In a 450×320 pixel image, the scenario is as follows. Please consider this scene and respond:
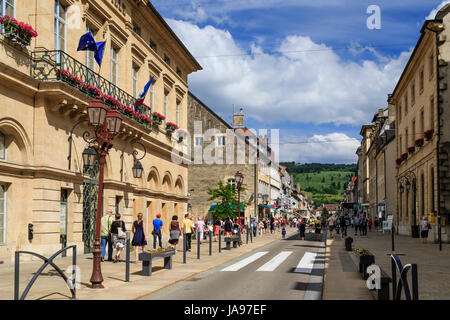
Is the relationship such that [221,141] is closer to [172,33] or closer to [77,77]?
[172,33]

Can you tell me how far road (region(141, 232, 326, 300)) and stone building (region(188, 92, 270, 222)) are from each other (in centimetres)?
4334

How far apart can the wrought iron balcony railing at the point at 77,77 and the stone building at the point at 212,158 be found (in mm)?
34893

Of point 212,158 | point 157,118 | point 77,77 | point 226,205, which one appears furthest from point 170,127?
point 212,158

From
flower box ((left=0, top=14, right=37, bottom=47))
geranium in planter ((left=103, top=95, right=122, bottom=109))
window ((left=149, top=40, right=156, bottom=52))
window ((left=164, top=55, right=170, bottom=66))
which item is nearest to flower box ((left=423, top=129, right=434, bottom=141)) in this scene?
window ((left=164, top=55, right=170, bottom=66))

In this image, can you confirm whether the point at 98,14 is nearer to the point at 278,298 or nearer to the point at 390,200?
the point at 278,298

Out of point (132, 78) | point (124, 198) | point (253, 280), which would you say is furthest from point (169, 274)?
point (132, 78)

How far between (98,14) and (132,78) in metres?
5.00

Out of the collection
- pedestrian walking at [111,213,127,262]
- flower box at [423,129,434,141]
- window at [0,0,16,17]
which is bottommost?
pedestrian walking at [111,213,127,262]

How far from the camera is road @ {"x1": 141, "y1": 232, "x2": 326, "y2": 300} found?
10484mm

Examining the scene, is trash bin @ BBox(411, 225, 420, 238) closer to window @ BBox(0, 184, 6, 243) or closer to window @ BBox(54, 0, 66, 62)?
window @ BBox(54, 0, 66, 62)

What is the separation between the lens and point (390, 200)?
54906mm

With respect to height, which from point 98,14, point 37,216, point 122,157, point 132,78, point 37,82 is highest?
point 98,14

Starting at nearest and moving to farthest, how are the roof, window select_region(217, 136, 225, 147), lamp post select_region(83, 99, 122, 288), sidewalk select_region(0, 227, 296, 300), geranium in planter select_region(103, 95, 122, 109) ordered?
sidewalk select_region(0, 227, 296, 300) → lamp post select_region(83, 99, 122, 288) → geranium in planter select_region(103, 95, 122, 109) → the roof → window select_region(217, 136, 225, 147)

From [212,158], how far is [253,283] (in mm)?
50241
